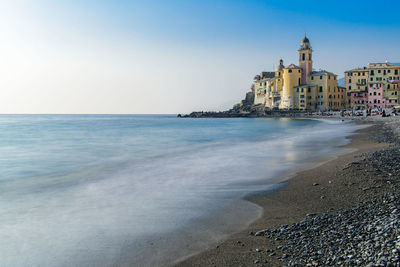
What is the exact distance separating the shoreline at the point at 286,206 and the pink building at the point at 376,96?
265 ft

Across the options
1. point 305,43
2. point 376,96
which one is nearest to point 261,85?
point 305,43

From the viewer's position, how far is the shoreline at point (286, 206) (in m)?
4.75

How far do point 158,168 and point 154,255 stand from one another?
30.0 feet

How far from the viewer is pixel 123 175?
1267 cm

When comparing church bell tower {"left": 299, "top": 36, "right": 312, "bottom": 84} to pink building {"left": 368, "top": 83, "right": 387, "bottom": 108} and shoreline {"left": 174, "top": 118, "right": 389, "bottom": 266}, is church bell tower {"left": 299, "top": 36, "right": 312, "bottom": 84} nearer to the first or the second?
pink building {"left": 368, "top": 83, "right": 387, "bottom": 108}

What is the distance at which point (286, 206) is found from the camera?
23.3ft

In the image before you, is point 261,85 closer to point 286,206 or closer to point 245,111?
point 245,111

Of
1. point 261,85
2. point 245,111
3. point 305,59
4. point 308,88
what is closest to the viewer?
point 308,88

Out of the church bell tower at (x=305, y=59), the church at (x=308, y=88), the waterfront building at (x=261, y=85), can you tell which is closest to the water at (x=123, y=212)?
the church at (x=308, y=88)

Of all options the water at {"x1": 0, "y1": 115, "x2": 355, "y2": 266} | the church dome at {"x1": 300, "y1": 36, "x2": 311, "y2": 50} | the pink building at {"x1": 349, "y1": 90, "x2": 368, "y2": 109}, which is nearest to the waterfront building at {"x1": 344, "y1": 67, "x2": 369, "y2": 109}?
the pink building at {"x1": 349, "y1": 90, "x2": 368, "y2": 109}

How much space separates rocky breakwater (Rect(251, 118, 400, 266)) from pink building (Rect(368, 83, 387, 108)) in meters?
84.3

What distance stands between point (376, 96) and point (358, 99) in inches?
214

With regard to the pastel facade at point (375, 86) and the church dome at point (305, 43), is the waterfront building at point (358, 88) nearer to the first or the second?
the pastel facade at point (375, 86)

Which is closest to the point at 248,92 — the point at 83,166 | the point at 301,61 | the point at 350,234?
the point at 301,61
